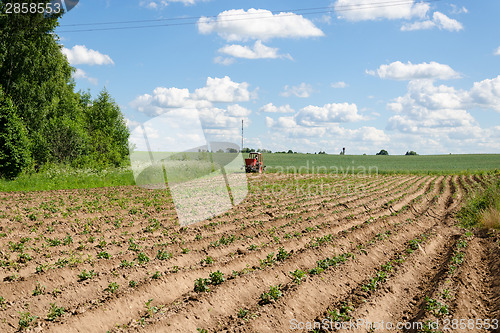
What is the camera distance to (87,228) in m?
12.7

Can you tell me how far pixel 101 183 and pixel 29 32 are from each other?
12620mm

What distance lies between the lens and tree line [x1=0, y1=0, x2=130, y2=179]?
2512 centimetres

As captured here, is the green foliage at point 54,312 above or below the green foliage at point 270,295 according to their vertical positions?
below

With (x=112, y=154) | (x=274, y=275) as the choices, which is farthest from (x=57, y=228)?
(x=112, y=154)

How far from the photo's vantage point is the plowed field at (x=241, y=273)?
21.0ft

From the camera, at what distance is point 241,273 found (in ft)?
27.1

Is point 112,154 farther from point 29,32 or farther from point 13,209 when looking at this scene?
point 13,209

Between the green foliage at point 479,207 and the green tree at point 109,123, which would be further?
the green tree at point 109,123

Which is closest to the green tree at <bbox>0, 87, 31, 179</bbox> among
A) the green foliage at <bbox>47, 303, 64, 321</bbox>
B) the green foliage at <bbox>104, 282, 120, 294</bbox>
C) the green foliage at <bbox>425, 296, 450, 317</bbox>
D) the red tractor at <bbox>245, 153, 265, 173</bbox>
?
the red tractor at <bbox>245, 153, 265, 173</bbox>

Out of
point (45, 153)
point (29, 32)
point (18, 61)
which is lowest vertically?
point (45, 153)

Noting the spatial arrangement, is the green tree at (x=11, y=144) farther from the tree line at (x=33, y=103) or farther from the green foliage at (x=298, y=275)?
the green foliage at (x=298, y=275)

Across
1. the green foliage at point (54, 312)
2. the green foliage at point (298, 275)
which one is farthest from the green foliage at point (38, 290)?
the green foliage at point (298, 275)

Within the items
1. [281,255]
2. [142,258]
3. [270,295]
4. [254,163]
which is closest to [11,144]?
[254,163]

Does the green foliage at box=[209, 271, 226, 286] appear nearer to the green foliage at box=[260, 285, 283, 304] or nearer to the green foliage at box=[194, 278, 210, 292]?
the green foliage at box=[194, 278, 210, 292]
